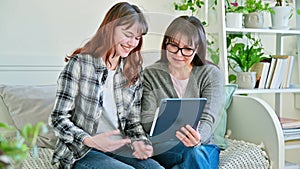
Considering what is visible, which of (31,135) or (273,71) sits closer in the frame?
(31,135)

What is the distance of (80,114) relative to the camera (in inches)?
53.8

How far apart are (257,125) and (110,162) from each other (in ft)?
2.37

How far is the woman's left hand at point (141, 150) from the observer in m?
1.39

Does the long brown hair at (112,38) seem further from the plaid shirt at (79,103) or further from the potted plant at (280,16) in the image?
the potted plant at (280,16)

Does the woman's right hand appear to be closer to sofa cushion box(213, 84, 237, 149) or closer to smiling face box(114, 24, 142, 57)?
smiling face box(114, 24, 142, 57)

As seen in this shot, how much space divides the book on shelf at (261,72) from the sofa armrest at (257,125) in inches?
13.6

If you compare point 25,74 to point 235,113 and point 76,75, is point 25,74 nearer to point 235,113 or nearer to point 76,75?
point 76,75

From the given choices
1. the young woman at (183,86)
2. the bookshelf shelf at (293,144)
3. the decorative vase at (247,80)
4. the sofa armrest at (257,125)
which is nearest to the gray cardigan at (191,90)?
the young woman at (183,86)

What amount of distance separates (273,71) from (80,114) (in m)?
1.17

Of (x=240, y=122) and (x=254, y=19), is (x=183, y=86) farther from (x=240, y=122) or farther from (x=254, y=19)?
(x=254, y=19)

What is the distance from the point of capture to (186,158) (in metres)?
1.42

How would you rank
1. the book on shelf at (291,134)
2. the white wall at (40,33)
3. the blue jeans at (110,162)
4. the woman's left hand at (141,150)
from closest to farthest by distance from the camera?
the blue jeans at (110,162) → the woman's left hand at (141,150) → the white wall at (40,33) → the book on shelf at (291,134)

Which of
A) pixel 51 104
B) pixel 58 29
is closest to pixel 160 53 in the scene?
pixel 51 104

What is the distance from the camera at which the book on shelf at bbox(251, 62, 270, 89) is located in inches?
85.9
